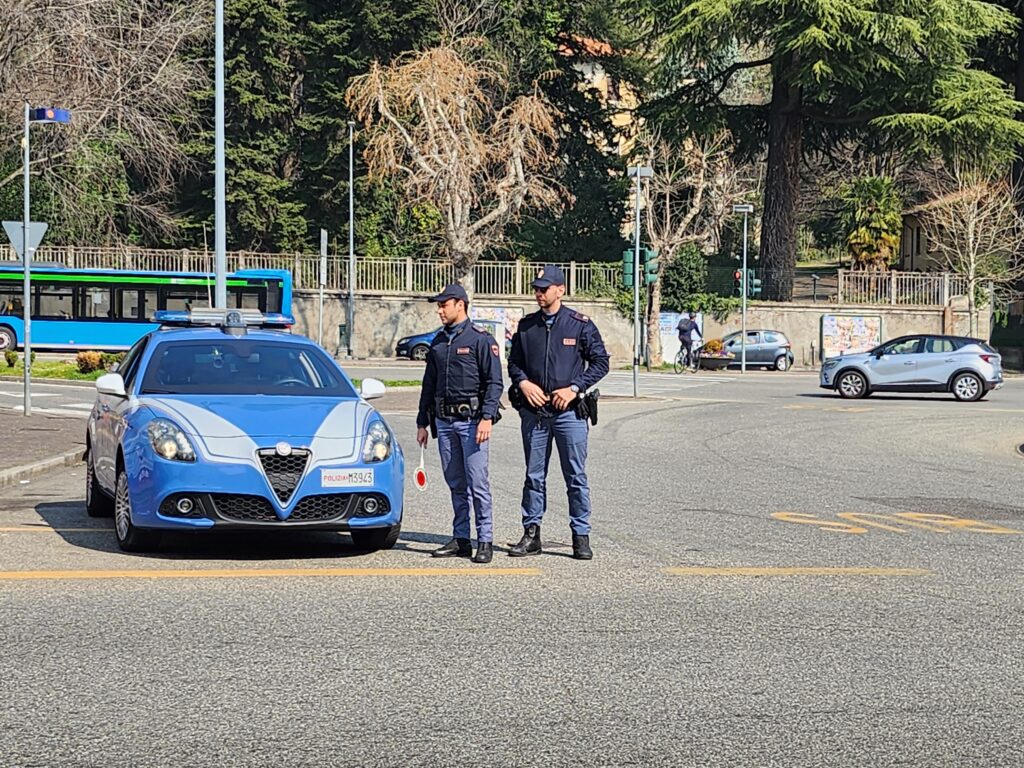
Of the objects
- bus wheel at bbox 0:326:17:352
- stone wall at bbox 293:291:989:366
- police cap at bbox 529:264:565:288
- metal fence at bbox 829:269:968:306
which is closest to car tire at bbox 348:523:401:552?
police cap at bbox 529:264:565:288

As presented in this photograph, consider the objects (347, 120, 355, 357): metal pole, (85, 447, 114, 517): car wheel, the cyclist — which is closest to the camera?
(85, 447, 114, 517): car wheel

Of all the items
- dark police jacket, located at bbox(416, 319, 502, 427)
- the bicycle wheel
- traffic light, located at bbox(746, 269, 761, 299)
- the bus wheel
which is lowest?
the bicycle wheel

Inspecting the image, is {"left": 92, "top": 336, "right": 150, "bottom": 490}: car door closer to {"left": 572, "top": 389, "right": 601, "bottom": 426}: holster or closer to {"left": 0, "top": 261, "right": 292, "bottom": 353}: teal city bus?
{"left": 572, "top": 389, "right": 601, "bottom": 426}: holster

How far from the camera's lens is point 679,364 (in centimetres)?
5134

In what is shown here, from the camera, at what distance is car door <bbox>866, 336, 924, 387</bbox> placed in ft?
109

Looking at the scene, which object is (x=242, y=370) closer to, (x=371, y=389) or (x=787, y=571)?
(x=371, y=389)

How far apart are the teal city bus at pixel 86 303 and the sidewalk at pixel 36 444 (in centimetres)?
2374

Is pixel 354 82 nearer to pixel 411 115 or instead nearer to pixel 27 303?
pixel 411 115

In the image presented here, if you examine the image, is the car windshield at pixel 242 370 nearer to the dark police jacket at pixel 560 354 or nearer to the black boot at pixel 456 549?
the black boot at pixel 456 549

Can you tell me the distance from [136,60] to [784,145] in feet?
76.6

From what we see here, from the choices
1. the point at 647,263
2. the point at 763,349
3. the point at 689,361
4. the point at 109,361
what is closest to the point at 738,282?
the point at 763,349

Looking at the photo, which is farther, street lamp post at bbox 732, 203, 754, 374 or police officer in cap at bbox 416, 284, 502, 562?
street lamp post at bbox 732, 203, 754, 374

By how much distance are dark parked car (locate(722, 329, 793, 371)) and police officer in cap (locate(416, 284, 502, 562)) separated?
1724 inches

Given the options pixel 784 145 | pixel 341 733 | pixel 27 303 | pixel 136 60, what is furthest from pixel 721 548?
pixel 784 145
